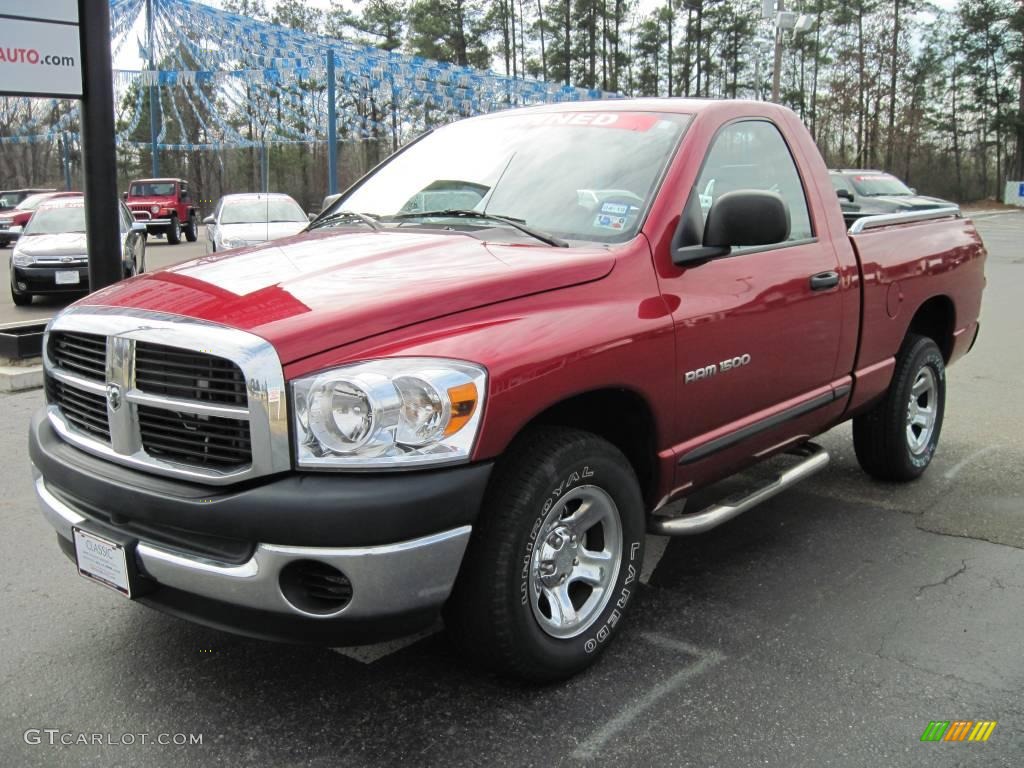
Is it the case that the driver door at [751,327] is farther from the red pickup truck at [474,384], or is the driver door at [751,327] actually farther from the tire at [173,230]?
the tire at [173,230]

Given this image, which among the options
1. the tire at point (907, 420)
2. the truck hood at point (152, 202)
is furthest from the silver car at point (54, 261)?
the truck hood at point (152, 202)

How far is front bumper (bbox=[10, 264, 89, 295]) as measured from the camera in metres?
12.6

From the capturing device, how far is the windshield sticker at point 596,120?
3684 millimetres

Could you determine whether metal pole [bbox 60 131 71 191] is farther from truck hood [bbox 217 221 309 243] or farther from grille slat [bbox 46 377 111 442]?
grille slat [bbox 46 377 111 442]

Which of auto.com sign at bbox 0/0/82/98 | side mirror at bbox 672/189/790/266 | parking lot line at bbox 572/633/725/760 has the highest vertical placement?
auto.com sign at bbox 0/0/82/98

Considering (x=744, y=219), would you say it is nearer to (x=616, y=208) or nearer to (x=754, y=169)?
(x=616, y=208)

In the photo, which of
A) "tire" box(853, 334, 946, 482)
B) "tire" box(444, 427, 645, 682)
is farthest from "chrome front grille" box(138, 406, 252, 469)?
"tire" box(853, 334, 946, 482)

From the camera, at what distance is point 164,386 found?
2.57m

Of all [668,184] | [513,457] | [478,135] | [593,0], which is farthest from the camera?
[593,0]

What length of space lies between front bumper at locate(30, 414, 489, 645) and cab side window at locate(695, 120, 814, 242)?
1.73m

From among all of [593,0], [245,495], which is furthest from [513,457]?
[593,0]

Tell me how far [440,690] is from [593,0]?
5870cm

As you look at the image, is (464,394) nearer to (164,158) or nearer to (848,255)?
(848,255)

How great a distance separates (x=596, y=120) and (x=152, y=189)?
92.4 ft
